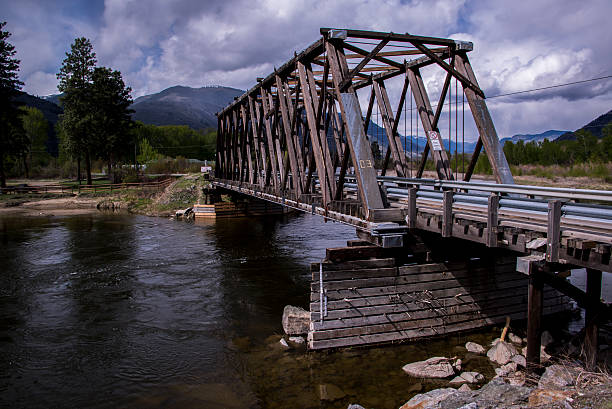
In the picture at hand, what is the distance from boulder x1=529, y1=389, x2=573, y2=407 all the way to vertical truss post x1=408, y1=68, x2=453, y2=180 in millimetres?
9540

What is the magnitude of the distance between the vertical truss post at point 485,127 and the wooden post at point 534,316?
426cm

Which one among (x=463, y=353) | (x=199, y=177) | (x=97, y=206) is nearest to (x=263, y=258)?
(x=463, y=353)

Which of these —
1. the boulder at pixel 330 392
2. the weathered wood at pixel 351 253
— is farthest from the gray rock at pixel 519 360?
the boulder at pixel 330 392

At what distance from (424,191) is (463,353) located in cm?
428

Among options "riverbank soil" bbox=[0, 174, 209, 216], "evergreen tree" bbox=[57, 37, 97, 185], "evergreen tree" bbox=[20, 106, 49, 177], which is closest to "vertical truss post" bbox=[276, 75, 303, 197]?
"riverbank soil" bbox=[0, 174, 209, 216]

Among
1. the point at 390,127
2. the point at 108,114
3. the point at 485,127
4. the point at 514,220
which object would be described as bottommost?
the point at 514,220

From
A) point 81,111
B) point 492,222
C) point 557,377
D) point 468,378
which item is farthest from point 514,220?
point 81,111

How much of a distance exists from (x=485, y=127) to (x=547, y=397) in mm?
8535

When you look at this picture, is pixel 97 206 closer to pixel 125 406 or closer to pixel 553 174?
pixel 125 406

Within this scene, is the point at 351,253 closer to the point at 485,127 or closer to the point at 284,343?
the point at 284,343

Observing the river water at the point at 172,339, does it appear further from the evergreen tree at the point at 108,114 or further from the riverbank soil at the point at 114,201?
the evergreen tree at the point at 108,114

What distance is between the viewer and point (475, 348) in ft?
37.0

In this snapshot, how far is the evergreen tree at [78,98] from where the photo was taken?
57.1 m

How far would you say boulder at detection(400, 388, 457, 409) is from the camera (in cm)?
793
